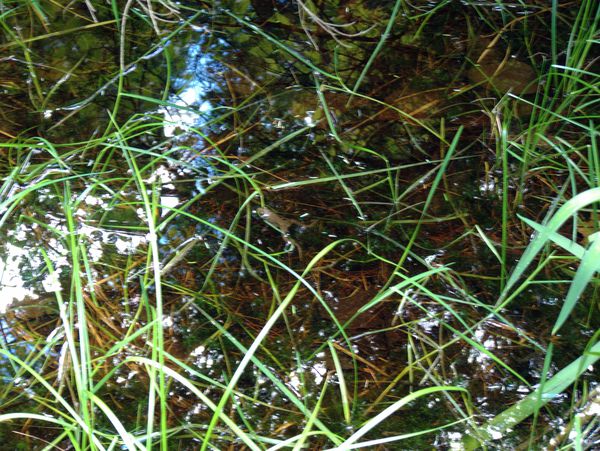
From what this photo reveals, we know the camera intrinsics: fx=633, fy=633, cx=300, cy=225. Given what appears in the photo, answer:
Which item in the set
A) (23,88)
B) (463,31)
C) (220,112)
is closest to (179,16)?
(220,112)

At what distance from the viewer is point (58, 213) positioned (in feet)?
4.75

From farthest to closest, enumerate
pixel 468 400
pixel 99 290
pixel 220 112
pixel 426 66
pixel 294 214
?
pixel 426 66 < pixel 220 112 < pixel 294 214 < pixel 99 290 < pixel 468 400

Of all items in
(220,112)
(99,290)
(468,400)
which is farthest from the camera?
(220,112)

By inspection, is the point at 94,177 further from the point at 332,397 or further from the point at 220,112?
the point at 332,397

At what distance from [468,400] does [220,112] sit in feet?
3.03

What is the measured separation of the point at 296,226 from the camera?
1.45 m

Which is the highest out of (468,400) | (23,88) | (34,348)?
(23,88)

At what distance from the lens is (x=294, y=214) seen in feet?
4.83

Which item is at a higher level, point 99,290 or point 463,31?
point 463,31

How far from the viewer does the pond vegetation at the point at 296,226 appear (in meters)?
1.19

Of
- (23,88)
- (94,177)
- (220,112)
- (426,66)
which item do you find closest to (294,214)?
(220,112)

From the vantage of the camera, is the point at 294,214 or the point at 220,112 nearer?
the point at 294,214

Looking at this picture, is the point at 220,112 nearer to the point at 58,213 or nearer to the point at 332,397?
the point at 58,213

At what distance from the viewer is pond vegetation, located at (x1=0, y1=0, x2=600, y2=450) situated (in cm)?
119
